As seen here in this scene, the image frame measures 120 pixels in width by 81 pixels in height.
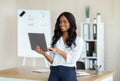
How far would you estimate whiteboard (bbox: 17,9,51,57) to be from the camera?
5.53m

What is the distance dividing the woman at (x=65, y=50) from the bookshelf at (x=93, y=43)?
104 inches

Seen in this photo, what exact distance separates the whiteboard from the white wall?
447 millimetres

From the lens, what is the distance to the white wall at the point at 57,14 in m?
5.32

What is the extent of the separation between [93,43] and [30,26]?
140cm

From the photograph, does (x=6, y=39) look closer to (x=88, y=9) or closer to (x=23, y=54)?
(x=23, y=54)

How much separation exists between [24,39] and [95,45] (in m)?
1.53

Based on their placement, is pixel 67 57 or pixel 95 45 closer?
pixel 67 57

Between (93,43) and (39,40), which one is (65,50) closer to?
(39,40)

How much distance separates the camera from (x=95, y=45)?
5336mm

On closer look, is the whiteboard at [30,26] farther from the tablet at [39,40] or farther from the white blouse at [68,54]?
the white blouse at [68,54]

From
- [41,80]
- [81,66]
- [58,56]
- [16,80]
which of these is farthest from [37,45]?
[81,66]

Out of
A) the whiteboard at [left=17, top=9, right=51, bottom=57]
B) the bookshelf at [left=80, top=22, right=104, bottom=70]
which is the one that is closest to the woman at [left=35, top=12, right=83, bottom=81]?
the bookshelf at [left=80, top=22, right=104, bottom=70]

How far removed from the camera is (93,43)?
5.34m

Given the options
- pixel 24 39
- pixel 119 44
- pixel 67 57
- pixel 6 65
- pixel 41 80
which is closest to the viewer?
pixel 67 57
